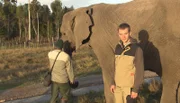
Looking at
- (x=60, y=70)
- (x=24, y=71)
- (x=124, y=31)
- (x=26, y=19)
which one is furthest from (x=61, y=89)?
(x=26, y=19)

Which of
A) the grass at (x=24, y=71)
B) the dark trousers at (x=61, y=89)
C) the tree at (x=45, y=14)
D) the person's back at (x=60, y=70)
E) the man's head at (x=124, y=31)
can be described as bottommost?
the grass at (x=24, y=71)

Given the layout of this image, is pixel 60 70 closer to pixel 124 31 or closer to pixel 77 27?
pixel 77 27

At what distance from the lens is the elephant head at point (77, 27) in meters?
7.66

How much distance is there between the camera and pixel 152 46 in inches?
278

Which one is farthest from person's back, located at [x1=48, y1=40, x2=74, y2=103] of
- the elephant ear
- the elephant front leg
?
the elephant front leg

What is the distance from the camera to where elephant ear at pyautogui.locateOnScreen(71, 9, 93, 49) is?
763 centimetres

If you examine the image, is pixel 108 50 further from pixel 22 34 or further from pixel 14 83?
pixel 22 34

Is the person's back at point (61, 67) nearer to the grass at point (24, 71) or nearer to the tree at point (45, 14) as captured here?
the grass at point (24, 71)

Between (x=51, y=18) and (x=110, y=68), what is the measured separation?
57816 mm

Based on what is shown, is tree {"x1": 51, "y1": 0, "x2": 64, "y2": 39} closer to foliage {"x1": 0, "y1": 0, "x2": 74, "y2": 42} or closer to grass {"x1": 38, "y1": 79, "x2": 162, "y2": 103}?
foliage {"x1": 0, "y1": 0, "x2": 74, "y2": 42}

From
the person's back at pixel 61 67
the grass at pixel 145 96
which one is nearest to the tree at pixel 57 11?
the grass at pixel 145 96

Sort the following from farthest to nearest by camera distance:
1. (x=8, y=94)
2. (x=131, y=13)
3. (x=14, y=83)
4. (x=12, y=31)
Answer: (x=12, y=31), (x=14, y=83), (x=8, y=94), (x=131, y=13)

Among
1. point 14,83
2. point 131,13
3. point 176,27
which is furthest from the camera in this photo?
point 14,83

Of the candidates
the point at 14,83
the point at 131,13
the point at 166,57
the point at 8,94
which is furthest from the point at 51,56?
the point at 14,83
